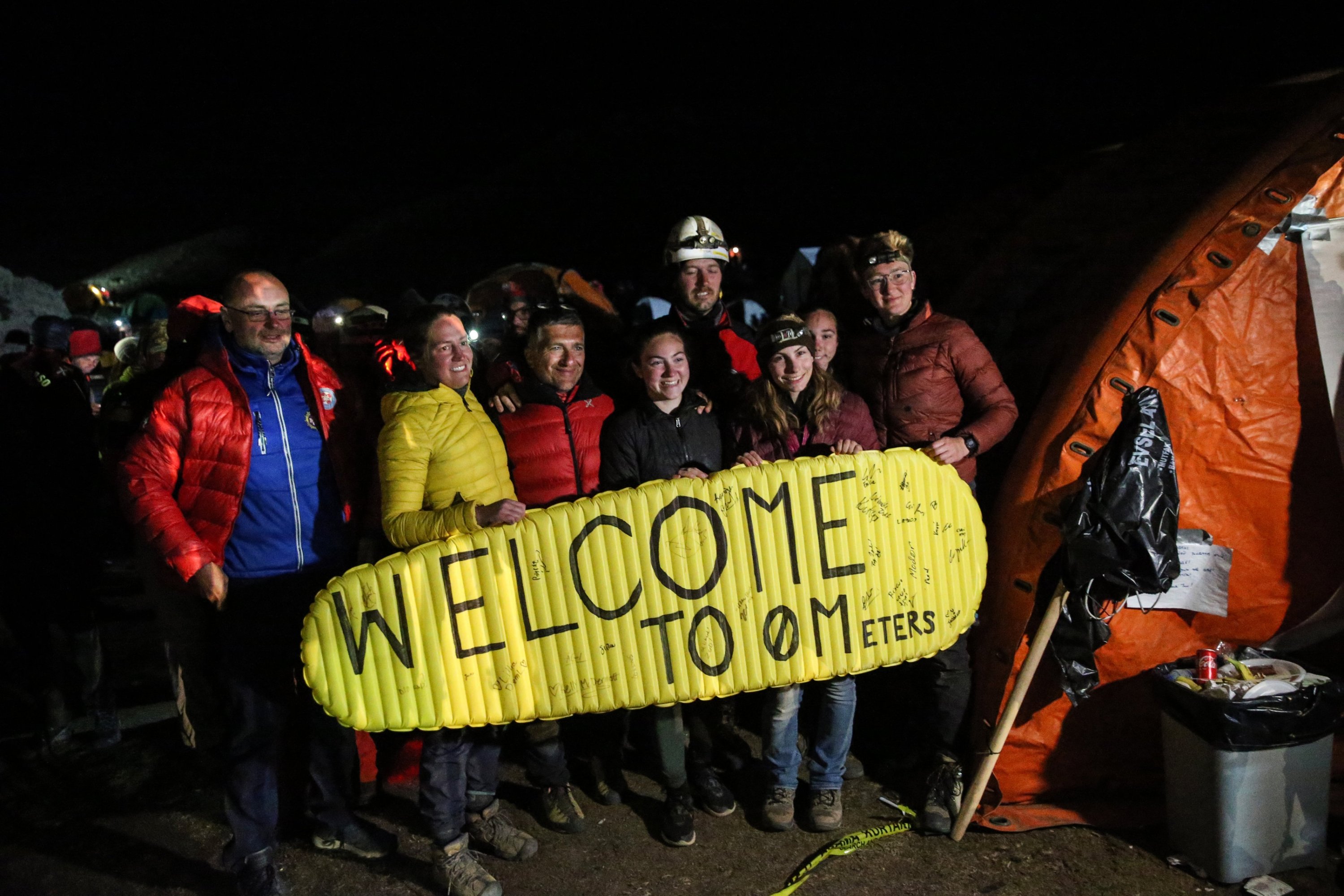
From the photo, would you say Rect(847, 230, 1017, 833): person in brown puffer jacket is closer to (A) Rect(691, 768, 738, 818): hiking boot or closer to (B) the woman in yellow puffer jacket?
(A) Rect(691, 768, 738, 818): hiking boot

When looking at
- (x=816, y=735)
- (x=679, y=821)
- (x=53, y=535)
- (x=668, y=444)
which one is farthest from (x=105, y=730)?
(x=816, y=735)

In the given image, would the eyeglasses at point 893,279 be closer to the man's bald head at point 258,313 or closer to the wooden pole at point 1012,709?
the wooden pole at point 1012,709

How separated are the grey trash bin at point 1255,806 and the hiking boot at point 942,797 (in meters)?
0.87

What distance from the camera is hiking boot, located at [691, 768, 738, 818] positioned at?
13.4 feet

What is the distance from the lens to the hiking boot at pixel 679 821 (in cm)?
387

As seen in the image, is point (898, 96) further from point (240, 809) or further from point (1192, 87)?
point (240, 809)

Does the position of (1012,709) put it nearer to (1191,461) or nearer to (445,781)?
(1191,461)

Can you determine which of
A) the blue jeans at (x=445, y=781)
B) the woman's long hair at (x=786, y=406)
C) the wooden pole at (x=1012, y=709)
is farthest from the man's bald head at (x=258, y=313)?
the wooden pole at (x=1012, y=709)

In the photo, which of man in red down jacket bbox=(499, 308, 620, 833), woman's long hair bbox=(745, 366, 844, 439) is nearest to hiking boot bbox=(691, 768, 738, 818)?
man in red down jacket bbox=(499, 308, 620, 833)

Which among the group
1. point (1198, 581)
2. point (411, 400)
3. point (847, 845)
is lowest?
point (847, 845)

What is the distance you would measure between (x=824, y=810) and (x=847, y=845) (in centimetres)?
17

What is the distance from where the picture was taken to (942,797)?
389cm

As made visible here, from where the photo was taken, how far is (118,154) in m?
21.1

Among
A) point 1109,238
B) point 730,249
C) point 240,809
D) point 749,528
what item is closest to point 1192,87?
point 1109,238
